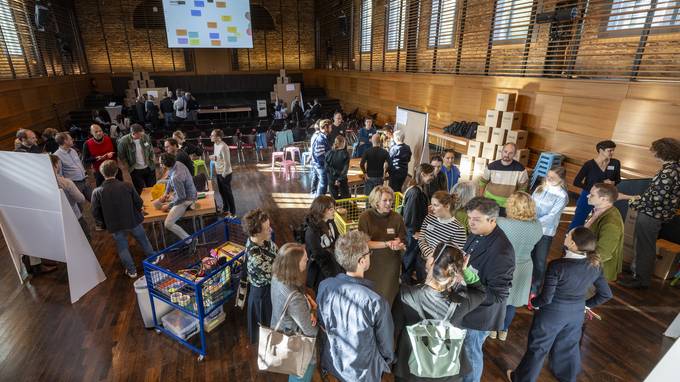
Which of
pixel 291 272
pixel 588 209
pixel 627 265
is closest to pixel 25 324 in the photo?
pixel 291 272

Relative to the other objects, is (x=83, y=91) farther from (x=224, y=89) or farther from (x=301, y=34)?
(x=301, y=34)

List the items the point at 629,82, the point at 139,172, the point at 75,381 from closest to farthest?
the point at 75,381
the point at 629,82
the point at 139,172

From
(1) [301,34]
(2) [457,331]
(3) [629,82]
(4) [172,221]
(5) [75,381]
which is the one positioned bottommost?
(5) [75,381]

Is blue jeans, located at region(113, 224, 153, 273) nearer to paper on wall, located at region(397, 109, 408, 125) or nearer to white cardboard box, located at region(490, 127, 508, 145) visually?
paper on wall, located at region(397, 109, 408, 125)

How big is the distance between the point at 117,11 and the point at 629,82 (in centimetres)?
1880

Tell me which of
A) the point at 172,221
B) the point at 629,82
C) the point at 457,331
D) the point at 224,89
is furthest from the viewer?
the point at 224,89

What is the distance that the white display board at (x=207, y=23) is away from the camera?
1441 centimetres

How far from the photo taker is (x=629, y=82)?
5418 millimetres

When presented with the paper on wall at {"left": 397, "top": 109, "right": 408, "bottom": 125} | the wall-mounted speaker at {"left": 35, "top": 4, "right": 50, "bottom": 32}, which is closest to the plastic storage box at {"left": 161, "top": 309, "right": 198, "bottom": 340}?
the paper on wall at {"left": 397, "top": 109, "right": 408, "bottom": 125}

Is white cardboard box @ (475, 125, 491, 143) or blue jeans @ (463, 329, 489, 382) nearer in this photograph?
blue jeans @ (463, 329, 489, 382)

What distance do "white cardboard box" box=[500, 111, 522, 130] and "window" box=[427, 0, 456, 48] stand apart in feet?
10.8

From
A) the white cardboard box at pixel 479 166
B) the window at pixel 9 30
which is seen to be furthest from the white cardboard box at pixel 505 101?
the window at pixel 9 30

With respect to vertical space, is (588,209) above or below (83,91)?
below

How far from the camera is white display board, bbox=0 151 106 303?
12.0 ft
